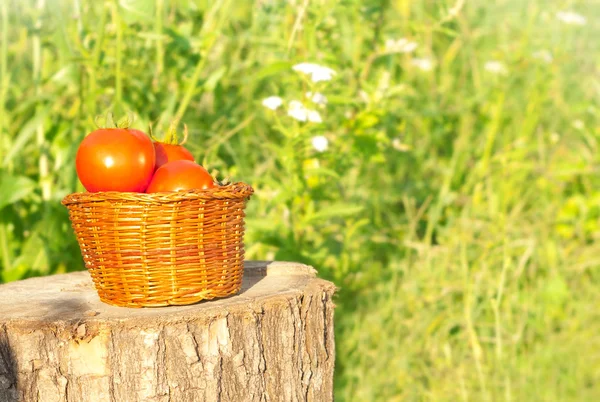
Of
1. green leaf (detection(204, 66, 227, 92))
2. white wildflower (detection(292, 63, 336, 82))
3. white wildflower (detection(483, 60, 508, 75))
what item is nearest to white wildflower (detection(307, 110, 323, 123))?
white wildflower (detection(292, 63, 336, 82))

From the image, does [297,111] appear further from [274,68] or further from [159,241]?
[159,241]

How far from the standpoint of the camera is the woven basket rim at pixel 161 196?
195 centimetres

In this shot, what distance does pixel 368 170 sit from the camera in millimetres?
4375

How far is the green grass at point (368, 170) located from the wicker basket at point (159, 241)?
0.98m

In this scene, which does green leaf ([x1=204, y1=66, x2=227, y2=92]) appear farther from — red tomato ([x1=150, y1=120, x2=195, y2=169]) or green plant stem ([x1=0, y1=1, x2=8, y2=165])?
red tomato ([x1=150, y1=120, x2=195, y2=169])

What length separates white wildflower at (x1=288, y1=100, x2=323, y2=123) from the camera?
9.79ft

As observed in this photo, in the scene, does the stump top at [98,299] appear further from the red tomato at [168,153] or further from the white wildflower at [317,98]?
the white wildflower at [317,98]

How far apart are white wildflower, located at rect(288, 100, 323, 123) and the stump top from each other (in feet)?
1.92

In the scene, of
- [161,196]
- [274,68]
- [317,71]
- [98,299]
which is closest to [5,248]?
[98,299]

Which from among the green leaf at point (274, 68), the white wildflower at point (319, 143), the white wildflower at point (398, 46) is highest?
the white wildflower at point (398, 46)

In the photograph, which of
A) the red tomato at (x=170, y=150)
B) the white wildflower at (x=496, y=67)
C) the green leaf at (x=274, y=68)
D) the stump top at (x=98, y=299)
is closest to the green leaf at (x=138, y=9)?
the green leaf at (x=274, y=68)

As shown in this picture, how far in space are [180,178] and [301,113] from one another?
40.9 inches

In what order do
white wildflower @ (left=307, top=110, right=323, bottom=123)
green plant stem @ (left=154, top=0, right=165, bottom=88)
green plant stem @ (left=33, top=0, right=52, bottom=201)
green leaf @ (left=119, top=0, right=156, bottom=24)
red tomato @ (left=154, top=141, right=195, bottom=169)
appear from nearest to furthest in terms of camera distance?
red tomato @ (left=154, top=141, right=195, bottom=169) < green leaf @ (left=119, top=0, right=156, bottom=24) < white wildflower @ (left=307, top=110, right=323, bottom=123) < green plant stem @ (left=154, top=0, right=165, bottom=88) < green plant stem @ (left=33, top=0, right=52, bottom=201)

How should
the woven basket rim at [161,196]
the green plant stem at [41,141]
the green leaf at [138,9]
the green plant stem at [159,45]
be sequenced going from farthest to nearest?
the green plant stem at [41,141] → the green plant stem at [159,45] → the green leaf at [138,9] → the woven basket rim at [161,196]
